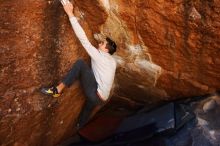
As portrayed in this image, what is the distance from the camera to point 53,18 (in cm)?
422

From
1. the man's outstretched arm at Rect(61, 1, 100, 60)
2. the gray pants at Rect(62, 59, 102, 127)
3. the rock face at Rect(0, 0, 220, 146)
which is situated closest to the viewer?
the rock face at Rect(0, 0, 220, 146)

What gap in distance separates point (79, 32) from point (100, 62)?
1.44 ft

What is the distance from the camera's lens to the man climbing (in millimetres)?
4277

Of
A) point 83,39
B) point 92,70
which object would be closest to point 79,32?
point 83,39

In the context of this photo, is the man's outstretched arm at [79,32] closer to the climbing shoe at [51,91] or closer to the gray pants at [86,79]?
the gray pants at [86,79]

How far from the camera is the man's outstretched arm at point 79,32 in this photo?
4.22 m

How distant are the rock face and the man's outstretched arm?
0.32 ft

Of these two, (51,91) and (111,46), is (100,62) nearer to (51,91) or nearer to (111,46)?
(111,46)

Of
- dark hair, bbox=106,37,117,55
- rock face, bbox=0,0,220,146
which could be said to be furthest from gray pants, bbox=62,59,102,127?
dark hair, bbox=106,37,117,55

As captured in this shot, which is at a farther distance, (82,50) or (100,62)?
(82,50)

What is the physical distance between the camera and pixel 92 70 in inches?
181

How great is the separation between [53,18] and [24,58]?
22.6 inches

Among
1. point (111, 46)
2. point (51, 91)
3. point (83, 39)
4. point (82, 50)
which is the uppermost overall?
point (83, 39)

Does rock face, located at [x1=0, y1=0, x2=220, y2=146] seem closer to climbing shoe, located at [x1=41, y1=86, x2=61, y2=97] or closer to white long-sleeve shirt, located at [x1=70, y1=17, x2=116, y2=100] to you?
climbing shoe, located at [x1=41, y1=86, x2=61, y2=97]
